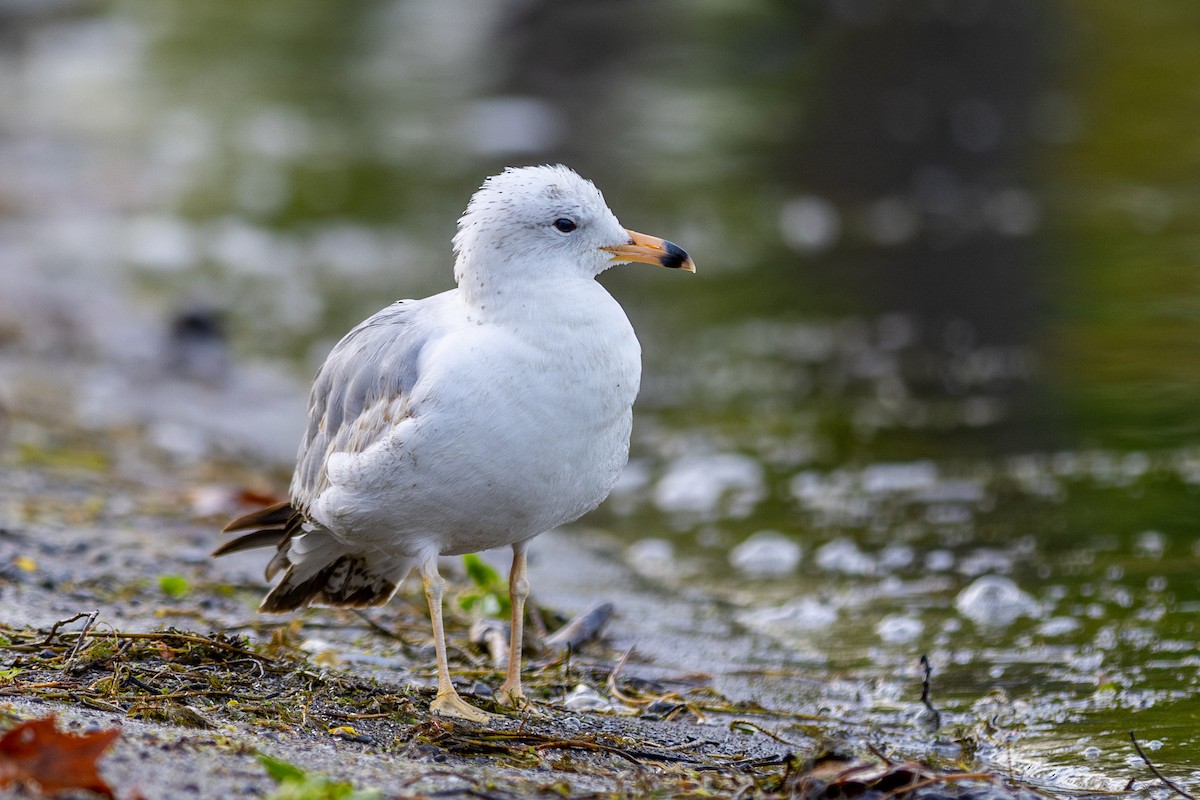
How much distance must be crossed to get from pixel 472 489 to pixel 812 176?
43.1ft

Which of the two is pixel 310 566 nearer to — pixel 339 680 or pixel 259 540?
pixel 259 540

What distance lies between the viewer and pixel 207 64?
26359 millimetres

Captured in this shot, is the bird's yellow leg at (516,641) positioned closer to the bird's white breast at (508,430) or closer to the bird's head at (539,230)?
the bird's white breast at (508,430)

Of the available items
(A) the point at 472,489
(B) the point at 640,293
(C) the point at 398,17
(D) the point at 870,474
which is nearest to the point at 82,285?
(B) the point at 640,293

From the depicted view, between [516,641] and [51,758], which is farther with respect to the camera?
[516,641]

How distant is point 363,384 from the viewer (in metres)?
4.01

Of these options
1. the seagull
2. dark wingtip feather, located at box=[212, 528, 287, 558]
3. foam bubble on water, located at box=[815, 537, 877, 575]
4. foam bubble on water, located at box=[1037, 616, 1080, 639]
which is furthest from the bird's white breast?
foam bubble on water, located at box=[815, 537, 877, 575]

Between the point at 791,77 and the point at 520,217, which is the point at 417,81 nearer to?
the point at 791,77

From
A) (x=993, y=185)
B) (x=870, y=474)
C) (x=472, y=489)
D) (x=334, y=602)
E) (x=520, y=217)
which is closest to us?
(x=472, y=489)

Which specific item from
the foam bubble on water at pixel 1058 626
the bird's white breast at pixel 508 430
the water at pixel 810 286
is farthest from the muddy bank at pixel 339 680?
the foam bubble on water at pixel 1058 626

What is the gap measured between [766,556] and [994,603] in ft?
3.96

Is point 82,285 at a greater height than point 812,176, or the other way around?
point 812,176

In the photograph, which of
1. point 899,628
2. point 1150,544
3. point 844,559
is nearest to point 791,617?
point 899,628

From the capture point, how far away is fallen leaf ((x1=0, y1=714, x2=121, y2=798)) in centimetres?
272
